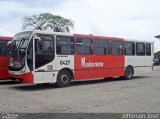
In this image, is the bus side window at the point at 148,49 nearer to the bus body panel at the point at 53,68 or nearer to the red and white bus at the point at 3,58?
the bus body panel at the point at 53,68

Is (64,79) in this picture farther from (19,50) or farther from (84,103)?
(84,103)

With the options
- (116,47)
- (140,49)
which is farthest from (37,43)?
(140,49)

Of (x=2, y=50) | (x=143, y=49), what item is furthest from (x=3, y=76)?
(x=143, y=49)

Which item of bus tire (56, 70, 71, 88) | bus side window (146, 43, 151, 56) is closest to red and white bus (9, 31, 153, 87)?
bus tire (56, 70, 71, 88)

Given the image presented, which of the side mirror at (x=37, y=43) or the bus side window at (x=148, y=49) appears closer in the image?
the side mirror at (x=37, y=43)

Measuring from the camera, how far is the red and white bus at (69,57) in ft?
54.0

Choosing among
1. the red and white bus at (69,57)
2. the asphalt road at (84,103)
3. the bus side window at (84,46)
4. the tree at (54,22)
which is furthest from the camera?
the tree at (54,22)

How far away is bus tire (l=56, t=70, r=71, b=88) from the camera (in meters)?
17.7

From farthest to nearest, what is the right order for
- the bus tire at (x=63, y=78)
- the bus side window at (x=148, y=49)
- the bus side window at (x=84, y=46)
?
the bus side window at (x=148, y=49) → the bus side window at (x=84, y=46) → the bus tire at (x=63, y=78)

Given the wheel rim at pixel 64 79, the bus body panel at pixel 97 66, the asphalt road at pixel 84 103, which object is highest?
the bus body panel at pixel 97 66

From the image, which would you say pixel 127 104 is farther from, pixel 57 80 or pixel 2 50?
pixel 2 50

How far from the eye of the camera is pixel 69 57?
18344 mm

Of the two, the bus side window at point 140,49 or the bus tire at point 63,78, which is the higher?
the bus side window at point 140,49

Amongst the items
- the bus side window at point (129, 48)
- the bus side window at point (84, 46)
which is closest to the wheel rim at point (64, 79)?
the bus side window at point (84, 46)
